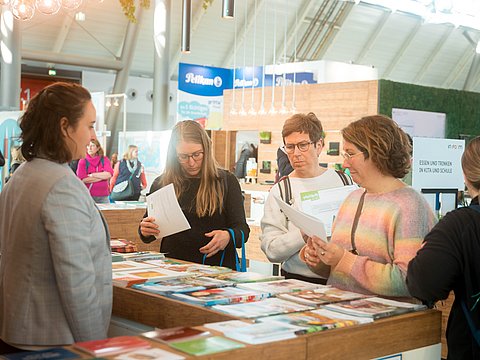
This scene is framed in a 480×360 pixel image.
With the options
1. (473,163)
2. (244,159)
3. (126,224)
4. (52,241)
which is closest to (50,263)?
(52,241)

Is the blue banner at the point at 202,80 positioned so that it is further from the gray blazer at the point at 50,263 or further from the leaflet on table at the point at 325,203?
the gray blazer at the point at 50,263

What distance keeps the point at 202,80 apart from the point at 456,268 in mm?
12206

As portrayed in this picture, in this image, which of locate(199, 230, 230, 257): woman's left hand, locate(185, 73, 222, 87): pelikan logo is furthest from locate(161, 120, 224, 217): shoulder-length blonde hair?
locate(185, 73, 222, 87): pelikan logo

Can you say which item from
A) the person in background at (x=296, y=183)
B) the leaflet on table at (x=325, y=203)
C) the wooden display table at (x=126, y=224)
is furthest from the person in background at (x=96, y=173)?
the leaflet on table at (x=325, y=203)

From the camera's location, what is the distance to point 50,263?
2131 millimetres

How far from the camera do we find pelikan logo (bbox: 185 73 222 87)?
13.9 m

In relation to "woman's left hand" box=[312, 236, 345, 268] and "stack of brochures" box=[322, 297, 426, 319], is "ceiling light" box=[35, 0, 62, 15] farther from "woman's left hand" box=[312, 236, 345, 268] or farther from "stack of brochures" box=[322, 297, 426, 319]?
"stack of brochures" box=[322, 297, 426, 319]

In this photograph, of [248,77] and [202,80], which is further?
[202,80]

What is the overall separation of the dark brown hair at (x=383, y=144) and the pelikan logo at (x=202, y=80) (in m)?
11.5

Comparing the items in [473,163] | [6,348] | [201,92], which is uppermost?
[201,92]

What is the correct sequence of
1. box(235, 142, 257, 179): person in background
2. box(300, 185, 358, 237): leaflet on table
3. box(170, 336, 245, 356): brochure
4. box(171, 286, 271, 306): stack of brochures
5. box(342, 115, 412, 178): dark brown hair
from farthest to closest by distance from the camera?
box(235, 142, 257, 179): person in background
box(300, 185, 358, 237): leaflet on table
box(342, 115, 412, 178): dark brown hair
box(171, 286, 271, 306): stack of brochures
box(170, 336, 245, 356): brochure

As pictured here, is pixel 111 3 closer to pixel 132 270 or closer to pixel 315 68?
pixel 315 68

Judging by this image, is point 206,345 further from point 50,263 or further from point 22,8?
point 22,8

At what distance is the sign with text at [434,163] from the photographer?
18.1 ft
